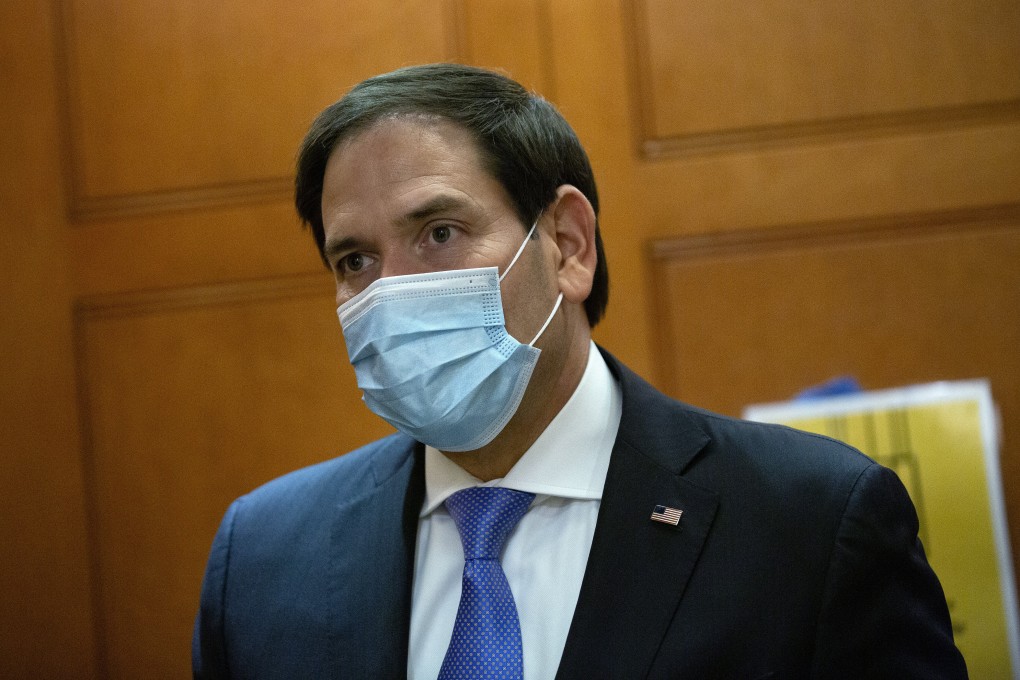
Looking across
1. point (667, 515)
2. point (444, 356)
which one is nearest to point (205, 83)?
point (444, 356)

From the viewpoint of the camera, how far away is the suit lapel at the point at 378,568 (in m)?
1.62

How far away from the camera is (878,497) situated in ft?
5.09

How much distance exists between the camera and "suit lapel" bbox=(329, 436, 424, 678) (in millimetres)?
1622

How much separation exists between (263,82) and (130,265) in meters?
0.60

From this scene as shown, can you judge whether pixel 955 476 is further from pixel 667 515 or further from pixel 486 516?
pixel 486 516

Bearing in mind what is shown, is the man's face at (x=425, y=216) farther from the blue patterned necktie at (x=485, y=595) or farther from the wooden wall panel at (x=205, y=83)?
the wooden wall panel at (x=205, y=83)

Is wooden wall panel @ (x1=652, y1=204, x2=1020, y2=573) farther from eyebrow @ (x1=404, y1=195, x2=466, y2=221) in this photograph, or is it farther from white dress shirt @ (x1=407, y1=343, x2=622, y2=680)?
eyebrow @ (x1=404, y1=195, x2=466, y2=221)

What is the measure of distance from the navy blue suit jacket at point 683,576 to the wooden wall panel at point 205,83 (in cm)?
119

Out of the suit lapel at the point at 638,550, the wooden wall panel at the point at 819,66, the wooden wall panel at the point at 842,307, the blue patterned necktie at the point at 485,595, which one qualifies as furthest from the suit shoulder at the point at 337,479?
the wooden wall panel at the point at 819,66

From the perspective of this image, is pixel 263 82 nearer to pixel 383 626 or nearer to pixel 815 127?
pixel 815 127

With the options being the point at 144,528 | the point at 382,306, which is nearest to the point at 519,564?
the point at 382,306

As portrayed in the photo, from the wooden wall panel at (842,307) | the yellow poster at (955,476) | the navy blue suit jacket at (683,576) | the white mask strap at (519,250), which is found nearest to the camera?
the navy blue suit jacket at (683,576)

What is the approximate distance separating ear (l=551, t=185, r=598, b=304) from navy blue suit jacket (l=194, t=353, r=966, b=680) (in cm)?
19

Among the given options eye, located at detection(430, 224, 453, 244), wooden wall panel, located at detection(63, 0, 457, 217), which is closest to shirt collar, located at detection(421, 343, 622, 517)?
eye, located at detection(430, 224, 453, 244)
